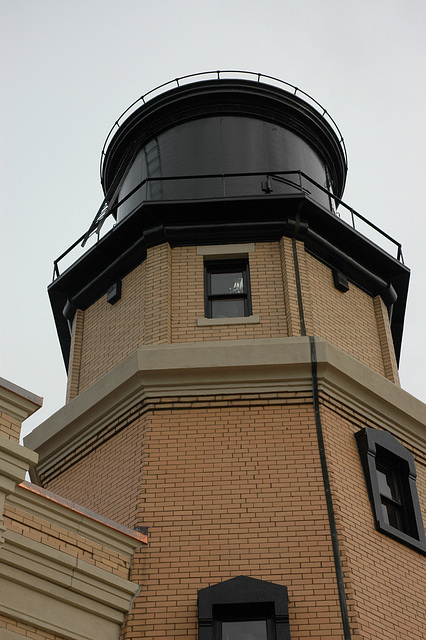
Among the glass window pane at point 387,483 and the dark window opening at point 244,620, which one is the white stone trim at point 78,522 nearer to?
the dark window opening at point 244,620

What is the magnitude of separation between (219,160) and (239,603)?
888 centimetres

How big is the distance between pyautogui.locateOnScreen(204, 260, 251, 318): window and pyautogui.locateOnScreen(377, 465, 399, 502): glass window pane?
325 centimetres

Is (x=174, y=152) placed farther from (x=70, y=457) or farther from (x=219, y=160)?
(x=70, y=457)

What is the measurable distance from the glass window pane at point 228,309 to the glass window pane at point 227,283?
0.18 meters

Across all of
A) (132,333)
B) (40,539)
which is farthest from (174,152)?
(40,539)

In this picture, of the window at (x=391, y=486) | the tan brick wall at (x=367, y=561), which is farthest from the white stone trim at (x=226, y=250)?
the window at (x=391, y=486)

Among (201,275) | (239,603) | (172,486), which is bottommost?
(239,603)

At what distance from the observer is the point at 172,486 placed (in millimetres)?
12367

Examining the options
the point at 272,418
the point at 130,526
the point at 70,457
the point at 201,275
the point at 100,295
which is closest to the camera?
the point at 130,526

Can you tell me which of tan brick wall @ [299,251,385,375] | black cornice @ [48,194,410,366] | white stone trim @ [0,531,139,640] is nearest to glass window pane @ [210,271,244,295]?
black cornice @ [48,194,410,366]

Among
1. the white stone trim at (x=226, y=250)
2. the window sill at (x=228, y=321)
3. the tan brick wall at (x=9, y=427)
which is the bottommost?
the tan brick wall at (x=9, y=427)

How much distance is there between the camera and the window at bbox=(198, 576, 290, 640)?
1077 cm

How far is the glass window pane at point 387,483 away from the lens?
13.2m

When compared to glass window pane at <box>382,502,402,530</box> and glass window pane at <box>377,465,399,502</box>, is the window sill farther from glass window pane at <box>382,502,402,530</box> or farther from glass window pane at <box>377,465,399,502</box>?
glass window pane at <box>382,502,402,530</box>
